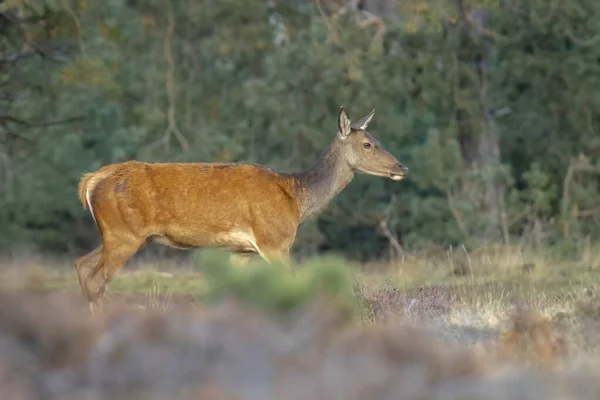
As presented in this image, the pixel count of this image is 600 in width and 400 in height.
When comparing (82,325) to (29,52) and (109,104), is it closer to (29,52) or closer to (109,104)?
(29,52)

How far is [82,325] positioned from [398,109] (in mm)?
19227

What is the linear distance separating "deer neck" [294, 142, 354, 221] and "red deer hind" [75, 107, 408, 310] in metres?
0.23

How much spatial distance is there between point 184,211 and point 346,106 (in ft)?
38.5

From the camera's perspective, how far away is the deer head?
13633 mm

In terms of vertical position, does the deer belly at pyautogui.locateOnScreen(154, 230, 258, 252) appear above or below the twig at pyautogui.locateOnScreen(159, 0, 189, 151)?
above

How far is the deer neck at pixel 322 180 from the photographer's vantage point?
13.4m

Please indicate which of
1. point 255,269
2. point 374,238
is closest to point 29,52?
point 374,238

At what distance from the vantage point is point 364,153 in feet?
44.8

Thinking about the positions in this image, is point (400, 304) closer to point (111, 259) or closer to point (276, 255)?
point (276, 255)

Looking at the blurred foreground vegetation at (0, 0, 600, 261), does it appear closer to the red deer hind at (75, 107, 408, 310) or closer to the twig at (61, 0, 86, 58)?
the twig at (61, 0, 86, 58)

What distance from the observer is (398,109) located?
25.7 meters

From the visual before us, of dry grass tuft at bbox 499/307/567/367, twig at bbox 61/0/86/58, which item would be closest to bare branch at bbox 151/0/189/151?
twig at bbox 61/0/86/58

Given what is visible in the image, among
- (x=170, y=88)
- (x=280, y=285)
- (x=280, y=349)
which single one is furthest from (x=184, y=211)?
(x=170, y=88)

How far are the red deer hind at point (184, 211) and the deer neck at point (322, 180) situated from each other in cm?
23
